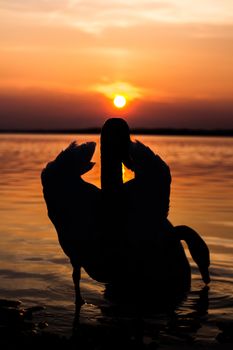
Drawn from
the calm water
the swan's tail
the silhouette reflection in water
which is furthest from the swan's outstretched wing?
the swan's tail

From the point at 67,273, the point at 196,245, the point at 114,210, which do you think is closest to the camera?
the point at 114,210

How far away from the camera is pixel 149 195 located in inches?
292

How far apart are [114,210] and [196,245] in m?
1.26

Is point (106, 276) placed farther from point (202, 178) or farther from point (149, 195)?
point (202, 178)

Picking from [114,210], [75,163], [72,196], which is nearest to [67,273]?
[114,210]

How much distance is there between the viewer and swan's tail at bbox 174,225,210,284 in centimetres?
807

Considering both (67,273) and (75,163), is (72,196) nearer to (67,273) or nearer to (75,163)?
(75,163)

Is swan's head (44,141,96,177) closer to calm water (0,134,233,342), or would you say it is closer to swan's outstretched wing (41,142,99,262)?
swan's outstretched wing (41,142,99,262)

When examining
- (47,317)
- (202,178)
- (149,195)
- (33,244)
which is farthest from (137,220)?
(202,178)

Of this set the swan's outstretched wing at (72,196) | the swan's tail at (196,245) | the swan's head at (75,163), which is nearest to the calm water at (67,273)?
the swan's tail at (196,245)

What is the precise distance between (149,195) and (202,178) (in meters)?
20.6

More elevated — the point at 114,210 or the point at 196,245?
the point at 114,210

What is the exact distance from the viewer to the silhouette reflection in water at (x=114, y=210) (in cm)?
735

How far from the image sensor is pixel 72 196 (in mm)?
7316
